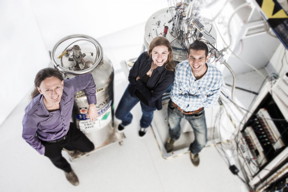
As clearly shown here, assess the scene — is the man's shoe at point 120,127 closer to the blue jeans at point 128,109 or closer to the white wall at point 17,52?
the blue jeans at point 128,109

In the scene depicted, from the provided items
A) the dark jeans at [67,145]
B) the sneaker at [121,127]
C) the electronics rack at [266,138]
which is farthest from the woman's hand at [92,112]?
the electronics rack at [266,138]

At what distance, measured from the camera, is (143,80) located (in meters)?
1.88

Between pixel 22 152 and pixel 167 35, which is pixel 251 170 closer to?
pixel 167 35

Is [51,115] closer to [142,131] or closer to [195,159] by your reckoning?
[142,131]

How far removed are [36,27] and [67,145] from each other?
4.25 feet

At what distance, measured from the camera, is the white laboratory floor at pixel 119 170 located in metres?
2.32

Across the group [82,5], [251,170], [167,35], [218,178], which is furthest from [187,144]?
[82,5]

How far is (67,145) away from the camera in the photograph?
1937 mm

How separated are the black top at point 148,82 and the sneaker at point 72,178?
36.6 inches

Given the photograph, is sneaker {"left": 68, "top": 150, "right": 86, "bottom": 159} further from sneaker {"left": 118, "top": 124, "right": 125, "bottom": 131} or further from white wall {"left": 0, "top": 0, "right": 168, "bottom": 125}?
white wall {"left": 0, "top": 0, "right": 168, "bottom": 125}

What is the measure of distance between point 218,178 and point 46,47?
2.18 m

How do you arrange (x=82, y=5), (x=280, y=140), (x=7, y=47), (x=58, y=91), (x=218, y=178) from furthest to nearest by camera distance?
(x=82, y=5) < (x=218, y=178) < (x=7, y=47) < (x=280, y=140) < (x=58, y=91)

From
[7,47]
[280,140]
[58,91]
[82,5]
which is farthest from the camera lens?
[82,5]

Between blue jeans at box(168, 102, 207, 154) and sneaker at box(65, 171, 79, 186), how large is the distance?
930 millimetres
